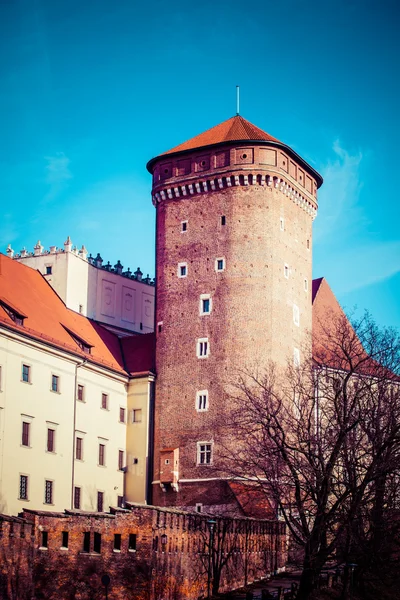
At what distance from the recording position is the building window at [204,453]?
54.8 meters

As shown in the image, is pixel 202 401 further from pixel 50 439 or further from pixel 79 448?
pixel 50 439

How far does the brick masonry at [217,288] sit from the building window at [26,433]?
8968 millimetres

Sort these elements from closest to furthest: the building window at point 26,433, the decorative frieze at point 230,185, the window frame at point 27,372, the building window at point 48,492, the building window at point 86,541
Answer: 1. the building window at point 86,541
2. the building window at point 26,433
3. the window frame at point 27,372
4. the building window at point 48,492
5. the decorative frieze at point 230,185

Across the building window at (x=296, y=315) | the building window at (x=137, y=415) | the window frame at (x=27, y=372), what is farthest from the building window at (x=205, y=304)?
the window frame at (x=27, y=372)

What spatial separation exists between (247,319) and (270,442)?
10570 millimetres

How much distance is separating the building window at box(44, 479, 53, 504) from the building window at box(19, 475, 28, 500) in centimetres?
161

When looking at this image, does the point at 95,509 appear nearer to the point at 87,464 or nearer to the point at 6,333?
the point at 87,464

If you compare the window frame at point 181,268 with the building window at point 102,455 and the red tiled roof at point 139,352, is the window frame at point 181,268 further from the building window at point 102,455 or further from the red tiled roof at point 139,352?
the building window at point 102,455

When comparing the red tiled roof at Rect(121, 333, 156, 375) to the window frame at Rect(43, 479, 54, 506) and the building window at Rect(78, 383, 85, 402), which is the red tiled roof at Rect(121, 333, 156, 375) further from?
the window frame at Rect(43, 479, 54, 506)

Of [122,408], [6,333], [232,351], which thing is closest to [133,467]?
[122,408]

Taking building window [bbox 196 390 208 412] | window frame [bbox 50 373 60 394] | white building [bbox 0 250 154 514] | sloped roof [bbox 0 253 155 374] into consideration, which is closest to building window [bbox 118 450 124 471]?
white building [bbox 0 250 154 514]

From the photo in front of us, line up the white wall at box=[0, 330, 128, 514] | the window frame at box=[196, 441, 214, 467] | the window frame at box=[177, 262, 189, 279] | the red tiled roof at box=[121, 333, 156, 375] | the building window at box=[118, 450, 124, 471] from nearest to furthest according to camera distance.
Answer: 1. the white wall at box=[0, 330, 128, 514]
2. the window frame at box=[196, 441, 214, 467]
3. the building window at box=[118, 450, 124, 471]
4. the window frame at box=[177, 262, 189, 279]
5. the red tiled roof at box=[121, 333, 156, 375]

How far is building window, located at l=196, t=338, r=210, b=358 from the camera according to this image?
56188 millimetres

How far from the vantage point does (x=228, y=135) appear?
59.2m
